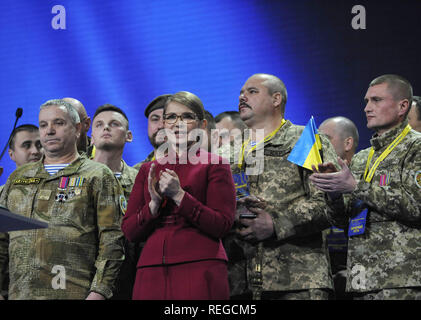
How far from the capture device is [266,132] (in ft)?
12.3

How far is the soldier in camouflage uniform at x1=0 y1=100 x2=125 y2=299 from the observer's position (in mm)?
3115

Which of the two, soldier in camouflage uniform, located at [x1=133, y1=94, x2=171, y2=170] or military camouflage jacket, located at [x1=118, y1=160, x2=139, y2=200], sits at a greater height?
soldier in camouflage uniform, located at [x1=133, y1=94, x2=171, y2=170]

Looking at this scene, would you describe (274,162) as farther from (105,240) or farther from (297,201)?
(105,240)

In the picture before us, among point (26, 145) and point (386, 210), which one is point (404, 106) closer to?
point (386, 210)

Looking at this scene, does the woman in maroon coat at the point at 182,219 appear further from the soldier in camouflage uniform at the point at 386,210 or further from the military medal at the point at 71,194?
the soldier in camouflage uniform at the point at 386,210

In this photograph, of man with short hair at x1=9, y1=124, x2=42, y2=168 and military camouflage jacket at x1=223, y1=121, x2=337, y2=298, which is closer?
military camouflage jacket at x1=223, y1=121, x2=337, y2=298

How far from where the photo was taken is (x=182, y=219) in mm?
2711

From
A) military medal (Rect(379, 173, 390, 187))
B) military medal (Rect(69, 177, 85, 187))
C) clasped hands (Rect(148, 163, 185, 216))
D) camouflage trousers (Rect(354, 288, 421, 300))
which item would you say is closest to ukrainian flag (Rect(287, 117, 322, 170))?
military medal (Rect(379, 173, 390, 187))

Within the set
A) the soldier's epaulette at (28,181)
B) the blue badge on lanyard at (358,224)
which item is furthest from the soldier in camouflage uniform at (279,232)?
the soldier's epaulette at (28,181)

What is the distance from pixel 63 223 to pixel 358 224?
1637 mm

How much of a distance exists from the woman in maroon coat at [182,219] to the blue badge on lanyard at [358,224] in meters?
0.93

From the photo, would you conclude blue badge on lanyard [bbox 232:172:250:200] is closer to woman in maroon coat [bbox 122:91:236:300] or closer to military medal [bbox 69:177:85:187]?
woman in maroon coat [bbox 122:91:236:300]
